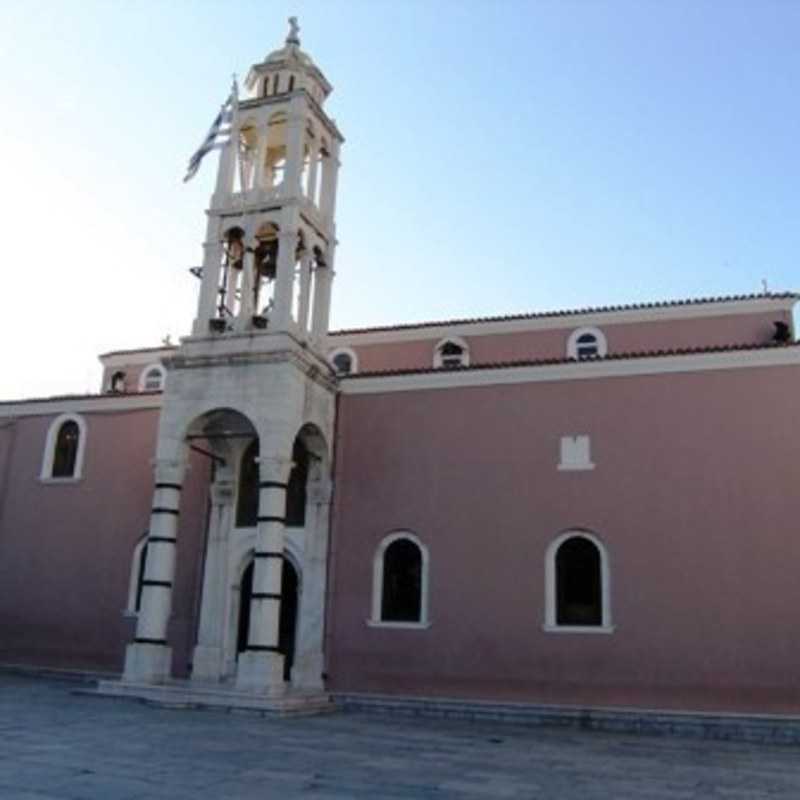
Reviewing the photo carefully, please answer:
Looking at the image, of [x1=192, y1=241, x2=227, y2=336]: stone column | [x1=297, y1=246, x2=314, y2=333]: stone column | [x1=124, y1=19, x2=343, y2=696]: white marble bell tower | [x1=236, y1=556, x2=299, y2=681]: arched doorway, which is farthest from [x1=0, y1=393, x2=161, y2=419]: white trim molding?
[x1=236, y1=556, x2=299, y2=681]: arched doorway

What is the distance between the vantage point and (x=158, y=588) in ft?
49.0

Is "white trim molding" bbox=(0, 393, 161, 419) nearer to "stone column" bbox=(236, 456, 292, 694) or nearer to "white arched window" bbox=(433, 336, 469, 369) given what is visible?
"stone column" bbox=(236, 456, 292, 694)

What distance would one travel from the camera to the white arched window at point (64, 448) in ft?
62.1

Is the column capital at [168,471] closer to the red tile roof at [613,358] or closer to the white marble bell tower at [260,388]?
the white marble bell tower at [260,388]

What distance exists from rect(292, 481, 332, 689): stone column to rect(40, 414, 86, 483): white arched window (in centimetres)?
597

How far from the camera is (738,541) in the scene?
44.5 ft

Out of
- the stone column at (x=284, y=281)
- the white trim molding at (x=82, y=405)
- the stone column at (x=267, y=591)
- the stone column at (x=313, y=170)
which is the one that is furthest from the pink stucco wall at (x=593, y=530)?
the white trim molding at (x=82, y=405)

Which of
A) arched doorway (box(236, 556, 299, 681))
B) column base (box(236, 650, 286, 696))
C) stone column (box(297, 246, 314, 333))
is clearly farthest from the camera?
stone column (box(297, 246, 314, 333))

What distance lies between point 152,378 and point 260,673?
11.6m

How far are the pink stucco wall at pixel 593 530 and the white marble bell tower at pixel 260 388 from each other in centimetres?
101

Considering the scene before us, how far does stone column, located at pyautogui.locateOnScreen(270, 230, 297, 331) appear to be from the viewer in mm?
15523

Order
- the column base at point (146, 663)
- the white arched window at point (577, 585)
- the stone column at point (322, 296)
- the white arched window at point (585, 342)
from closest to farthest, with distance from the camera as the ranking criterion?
1. the white arched window at point (577, 585)
2. the column base at point (146, 663)
3. the stone column at point (322, 296)
4. the white arched window at point (585, 342)

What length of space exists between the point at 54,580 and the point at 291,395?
7.24 metres

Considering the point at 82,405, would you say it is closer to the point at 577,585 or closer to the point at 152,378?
the point at 152,378
